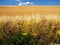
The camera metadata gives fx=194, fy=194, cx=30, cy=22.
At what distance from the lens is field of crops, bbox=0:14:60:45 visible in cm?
247

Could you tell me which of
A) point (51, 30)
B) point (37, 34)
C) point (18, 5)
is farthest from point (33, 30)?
point (18, 5)

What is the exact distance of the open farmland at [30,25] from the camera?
2.47 metres

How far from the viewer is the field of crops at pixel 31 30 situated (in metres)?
2.47

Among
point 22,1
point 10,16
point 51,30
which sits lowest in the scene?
point 51,30

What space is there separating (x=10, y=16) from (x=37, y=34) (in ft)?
1.40

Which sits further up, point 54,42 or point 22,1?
point 22,1

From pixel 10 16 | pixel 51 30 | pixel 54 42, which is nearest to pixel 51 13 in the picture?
pixel 51 30

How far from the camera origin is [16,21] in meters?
2.55

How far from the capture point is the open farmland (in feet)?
8.09

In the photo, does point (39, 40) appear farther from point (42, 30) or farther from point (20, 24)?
point (20, 24)

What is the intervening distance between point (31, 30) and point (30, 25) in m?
0.07

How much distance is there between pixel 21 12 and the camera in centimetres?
253

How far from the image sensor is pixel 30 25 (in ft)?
8.25

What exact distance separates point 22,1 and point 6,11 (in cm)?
25
